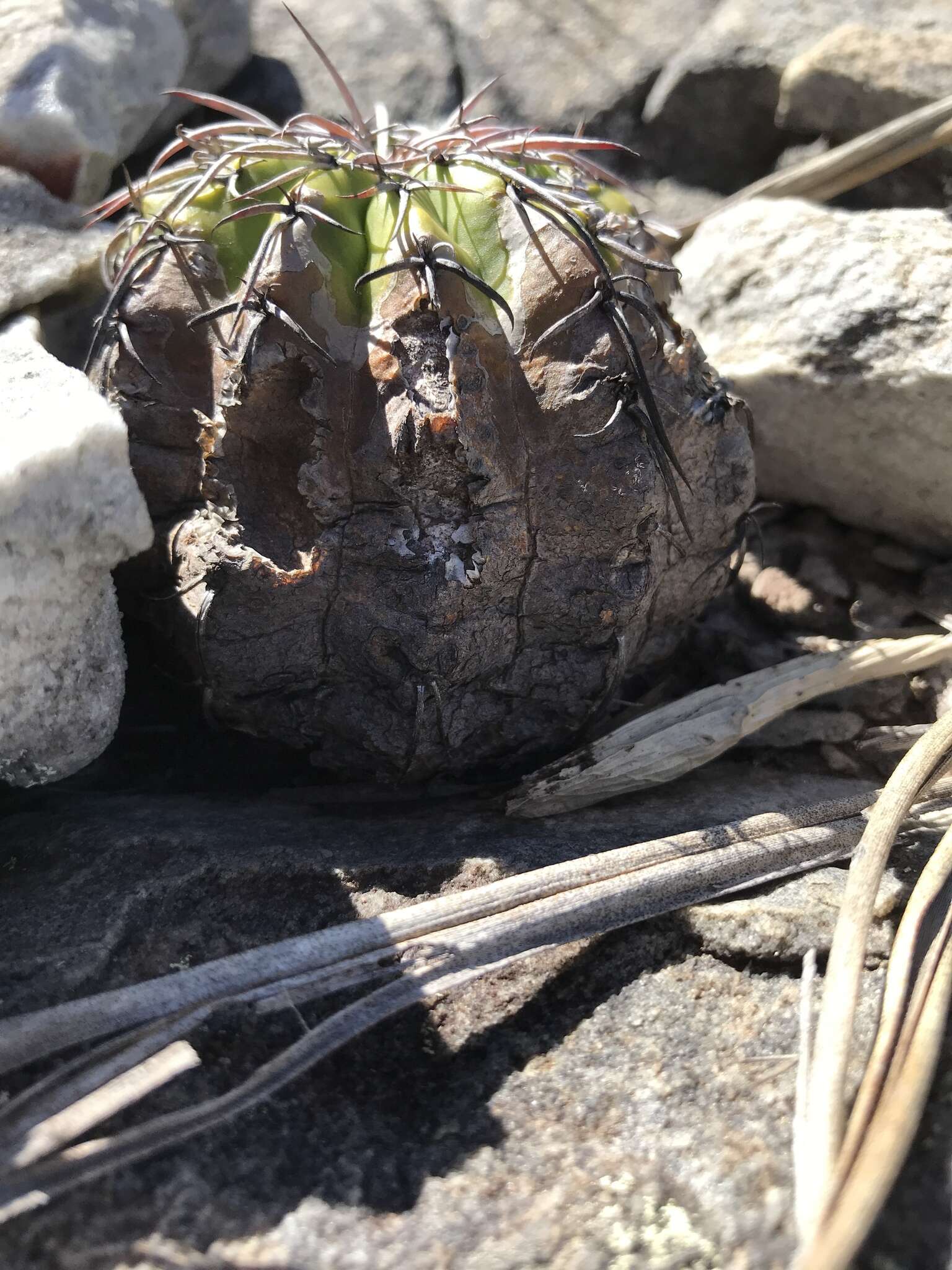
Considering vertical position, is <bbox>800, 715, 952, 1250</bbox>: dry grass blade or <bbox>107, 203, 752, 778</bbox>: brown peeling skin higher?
<bbox>107, 203, 752, 778</bbox>: brown peeling skin

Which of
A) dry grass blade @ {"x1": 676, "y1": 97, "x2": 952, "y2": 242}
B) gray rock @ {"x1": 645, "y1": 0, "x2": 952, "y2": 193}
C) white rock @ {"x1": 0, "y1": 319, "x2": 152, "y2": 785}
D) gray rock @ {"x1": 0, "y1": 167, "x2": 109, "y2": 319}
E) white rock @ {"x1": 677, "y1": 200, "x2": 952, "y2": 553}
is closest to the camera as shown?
white rock @ {"x1": 0, "y1": 319, "x2": 152, "y2": 785}

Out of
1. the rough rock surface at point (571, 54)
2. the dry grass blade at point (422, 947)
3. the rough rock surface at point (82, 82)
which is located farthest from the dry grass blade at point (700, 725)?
the rough rock surface at point (571, 54)

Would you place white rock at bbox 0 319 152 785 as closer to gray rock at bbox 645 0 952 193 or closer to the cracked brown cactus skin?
the cracked brown cactus skin

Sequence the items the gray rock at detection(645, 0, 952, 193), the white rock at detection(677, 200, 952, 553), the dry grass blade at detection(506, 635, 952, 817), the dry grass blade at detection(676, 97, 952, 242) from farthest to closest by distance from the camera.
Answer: the gray rock at detection(645, 0, 952, 193) < the dry grass blade at detection(676, 97, 952, 242) < the white rock at detection(677, 200, 952, 553) < the dry grass blade at detection(506, 635, 952, 817)

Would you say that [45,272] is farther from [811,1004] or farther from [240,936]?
[811,1004]

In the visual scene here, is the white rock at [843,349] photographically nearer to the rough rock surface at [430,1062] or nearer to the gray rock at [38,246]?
the rough rock surface at [430,1062]

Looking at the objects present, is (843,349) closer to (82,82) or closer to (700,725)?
(700,725)

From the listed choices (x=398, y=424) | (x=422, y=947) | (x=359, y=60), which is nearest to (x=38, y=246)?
(x=398, y=424)

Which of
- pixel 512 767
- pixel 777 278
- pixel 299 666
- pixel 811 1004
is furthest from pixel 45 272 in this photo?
pixel 811 1004

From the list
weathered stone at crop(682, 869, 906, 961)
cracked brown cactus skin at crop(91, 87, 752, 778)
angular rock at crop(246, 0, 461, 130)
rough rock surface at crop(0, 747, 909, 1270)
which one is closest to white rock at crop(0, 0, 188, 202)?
angular rock at crop(246, 0, 461, 130)
